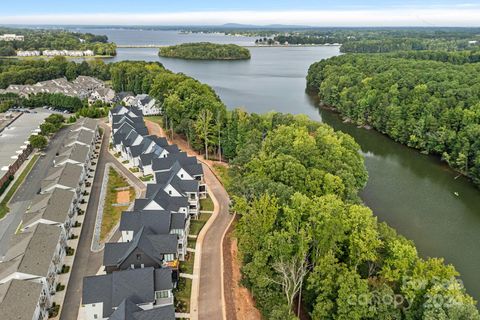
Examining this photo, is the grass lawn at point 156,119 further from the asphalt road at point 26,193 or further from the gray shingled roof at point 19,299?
the gray shingled roof at point 19,299

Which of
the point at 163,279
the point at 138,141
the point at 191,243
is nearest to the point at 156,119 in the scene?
the point at 138,141

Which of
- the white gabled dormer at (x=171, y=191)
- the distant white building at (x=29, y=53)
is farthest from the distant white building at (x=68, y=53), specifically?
the white gabled dormer at (x=171, y=191)

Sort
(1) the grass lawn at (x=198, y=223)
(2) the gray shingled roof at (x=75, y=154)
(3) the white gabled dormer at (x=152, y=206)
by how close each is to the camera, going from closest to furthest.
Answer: (3) the white gabled dormer at (x=152, y=206) < (1) the grass lawn at (x=198, y=223) < (2) the gray shingled roof at (x=75, y=154)

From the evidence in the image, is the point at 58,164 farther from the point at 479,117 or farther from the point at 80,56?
the point at 80,56

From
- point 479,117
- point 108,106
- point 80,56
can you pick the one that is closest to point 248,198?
point 479,117

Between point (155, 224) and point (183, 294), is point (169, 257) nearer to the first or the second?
point (183, 294)

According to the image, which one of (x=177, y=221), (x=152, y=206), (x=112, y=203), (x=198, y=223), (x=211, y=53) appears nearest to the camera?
(x=177, y=221)

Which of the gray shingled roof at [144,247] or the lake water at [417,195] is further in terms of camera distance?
the lake water at [417,195]
